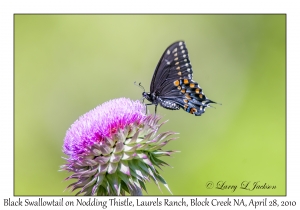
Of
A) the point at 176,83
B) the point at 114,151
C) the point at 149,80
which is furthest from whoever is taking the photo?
the point at 149,80

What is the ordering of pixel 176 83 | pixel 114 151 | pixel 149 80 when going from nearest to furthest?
pixel 114 151 < pixel 176 83 < pixel 149 80

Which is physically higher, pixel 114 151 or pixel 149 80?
pixel 149 80

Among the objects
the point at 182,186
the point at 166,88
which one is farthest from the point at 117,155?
the point at 182,186

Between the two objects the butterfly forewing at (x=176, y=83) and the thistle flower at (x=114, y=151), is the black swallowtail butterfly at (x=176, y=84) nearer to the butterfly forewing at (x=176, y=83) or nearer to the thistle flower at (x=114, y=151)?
the butterfly forewing at (x=176, y=83)

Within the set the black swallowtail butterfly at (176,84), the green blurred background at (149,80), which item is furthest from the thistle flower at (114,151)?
the green blurred background at (149,80)

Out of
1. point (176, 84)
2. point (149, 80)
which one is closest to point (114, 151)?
point (176, 84)

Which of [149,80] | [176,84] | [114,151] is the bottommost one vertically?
[114,151]

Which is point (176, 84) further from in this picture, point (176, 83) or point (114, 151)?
point (114, 151)

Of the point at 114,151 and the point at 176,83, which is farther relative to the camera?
the point at 176,83
